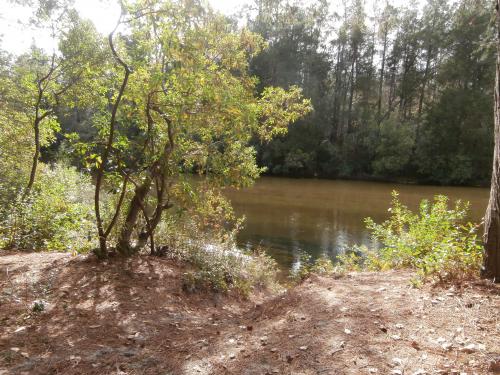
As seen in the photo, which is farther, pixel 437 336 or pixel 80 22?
pixel 80 22

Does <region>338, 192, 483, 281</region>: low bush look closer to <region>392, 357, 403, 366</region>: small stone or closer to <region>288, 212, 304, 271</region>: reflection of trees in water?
<region>392, 357, 403, 366</region>: small stone

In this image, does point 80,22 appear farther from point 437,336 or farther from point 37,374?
point 437,336

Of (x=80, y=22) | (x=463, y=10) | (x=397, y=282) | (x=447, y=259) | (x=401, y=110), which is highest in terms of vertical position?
(x=401, y=110)

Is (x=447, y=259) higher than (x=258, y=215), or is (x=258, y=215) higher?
(x=447, y=259)

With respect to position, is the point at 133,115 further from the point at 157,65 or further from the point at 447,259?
the point at 447,259

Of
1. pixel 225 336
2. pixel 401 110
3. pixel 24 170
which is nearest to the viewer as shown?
pixel 225 336

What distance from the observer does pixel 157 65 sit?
17.8ft

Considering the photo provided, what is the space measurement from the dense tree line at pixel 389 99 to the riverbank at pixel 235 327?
30147 mm

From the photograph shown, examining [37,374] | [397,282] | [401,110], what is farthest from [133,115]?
[401,110]

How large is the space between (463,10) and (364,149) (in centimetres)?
3072

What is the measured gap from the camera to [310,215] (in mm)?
17000

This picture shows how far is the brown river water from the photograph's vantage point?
12.0m

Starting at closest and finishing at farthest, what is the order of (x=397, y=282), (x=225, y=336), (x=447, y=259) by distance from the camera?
1. (x=225, y=336)
2. (x=447, y=259)
3. (x=397, y=282)

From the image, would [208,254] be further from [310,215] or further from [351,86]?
[351,86]
